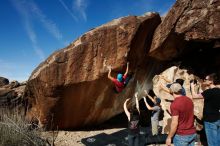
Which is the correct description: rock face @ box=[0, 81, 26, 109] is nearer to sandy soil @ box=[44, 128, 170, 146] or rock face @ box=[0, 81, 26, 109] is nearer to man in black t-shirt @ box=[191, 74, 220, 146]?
sandy soil @ box=[44, 128, 170, 146]

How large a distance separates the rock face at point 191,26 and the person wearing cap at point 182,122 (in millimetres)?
4485

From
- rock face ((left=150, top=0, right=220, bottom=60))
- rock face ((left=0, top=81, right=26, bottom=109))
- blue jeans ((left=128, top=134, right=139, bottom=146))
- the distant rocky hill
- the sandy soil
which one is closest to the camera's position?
blue jeans ((left=128, top=134, right=139, bottom=146))

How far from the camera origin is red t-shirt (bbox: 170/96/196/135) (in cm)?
428

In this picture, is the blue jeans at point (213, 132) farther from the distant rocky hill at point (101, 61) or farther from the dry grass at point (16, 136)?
the dry grass at point (16, 136)

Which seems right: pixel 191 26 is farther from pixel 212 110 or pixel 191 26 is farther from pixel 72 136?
pixel 72 136

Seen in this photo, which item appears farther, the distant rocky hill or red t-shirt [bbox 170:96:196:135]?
the distant rocky hill

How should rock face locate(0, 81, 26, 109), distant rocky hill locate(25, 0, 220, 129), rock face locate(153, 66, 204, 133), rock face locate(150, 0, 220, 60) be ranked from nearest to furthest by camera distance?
rock face locate(150, 0, 220, 60)
rock face locate(153, 66, 204, 133)
distant rocky hill locate(25, 0, 220, 129)
rock face locate(0, 81, 26, 109)

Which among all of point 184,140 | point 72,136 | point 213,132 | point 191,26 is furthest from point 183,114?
point 72,136

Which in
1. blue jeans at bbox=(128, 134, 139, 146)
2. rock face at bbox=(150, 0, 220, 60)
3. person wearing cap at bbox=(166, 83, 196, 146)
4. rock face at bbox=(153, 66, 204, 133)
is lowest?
blue jeans at bbox=(128, 134, 139, 146)

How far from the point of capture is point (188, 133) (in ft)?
14.1

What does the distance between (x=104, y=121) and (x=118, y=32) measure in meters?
3.81

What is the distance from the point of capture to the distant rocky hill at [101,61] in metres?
9.84

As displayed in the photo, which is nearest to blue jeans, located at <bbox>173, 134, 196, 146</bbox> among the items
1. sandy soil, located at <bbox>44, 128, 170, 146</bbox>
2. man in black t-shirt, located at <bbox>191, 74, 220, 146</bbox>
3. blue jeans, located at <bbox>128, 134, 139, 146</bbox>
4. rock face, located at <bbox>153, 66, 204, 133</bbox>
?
man in black t-shirt, located at <bbox>191, 74, 220, 146</bbox>

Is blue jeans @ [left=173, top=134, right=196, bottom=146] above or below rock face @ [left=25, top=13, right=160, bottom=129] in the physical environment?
below
